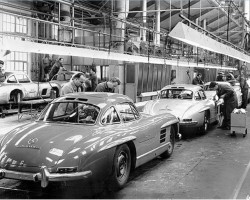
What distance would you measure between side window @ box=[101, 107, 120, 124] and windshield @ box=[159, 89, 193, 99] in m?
4.90

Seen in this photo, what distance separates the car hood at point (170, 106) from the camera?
9.17 meters

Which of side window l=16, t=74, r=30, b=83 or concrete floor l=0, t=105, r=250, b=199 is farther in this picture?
side window l=16, t=74, r=30, b=83

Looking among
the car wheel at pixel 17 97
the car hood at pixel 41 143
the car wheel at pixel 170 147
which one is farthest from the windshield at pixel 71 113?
the car wheel at pixel 17 97

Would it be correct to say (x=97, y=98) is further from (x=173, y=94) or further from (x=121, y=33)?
(x=121, y=33)

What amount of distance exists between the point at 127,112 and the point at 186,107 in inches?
146

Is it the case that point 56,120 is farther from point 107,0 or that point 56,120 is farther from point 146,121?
point 107,0

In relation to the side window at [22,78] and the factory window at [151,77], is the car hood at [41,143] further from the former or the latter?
the factory window at [151,77]

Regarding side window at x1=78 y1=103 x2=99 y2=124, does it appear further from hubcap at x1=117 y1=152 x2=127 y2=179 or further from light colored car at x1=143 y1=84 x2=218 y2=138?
light colored car at x1=143 y1=84 x2=218 y2=138

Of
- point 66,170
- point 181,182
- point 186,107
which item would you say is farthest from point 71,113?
point 186,107

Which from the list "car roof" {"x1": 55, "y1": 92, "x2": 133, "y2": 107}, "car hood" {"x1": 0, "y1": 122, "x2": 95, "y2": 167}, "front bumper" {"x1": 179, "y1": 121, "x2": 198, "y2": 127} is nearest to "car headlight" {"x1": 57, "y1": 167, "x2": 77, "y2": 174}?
"car hood" {"x1": 0, "y1": 122, "x2": 95, "y2": 167}

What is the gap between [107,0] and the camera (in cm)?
1977

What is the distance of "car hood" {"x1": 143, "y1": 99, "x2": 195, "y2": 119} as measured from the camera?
9170 mm

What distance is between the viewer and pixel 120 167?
204 inches

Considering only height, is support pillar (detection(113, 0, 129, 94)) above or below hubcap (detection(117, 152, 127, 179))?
above
